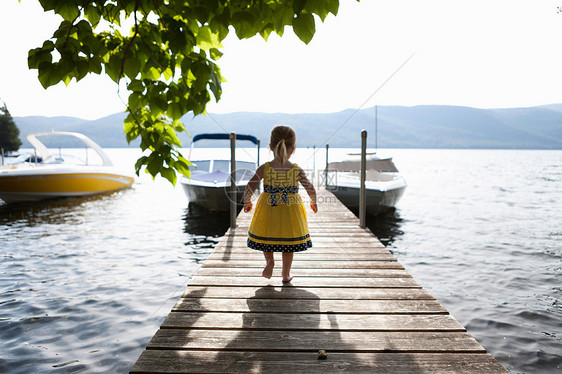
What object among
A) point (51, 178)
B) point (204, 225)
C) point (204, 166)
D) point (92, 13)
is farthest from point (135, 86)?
point (51, 178)

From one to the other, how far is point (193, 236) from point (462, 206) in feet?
44.6

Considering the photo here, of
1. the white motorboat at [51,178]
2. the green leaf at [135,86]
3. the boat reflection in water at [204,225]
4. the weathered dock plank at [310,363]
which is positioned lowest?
the boat reflection in water at [204,225]

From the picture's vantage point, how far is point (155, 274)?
7395mm

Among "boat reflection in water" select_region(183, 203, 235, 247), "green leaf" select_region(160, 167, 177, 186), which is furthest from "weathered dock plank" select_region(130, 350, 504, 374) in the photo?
"boat reflection in water" select_region(183, 203, 235, 247)

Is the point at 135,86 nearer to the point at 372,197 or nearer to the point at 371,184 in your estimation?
the point at 372,197

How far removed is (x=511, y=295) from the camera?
253 inches

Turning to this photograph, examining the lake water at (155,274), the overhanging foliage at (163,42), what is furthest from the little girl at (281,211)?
the lake water at (155,274)

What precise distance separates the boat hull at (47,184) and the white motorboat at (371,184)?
12.0 meters

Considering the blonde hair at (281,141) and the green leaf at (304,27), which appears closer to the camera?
the green leaf at (304,27)

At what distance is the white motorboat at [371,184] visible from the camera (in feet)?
38.7

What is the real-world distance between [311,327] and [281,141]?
185 cm

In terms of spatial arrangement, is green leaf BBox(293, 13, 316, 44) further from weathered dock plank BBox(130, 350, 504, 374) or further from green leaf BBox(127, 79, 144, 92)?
weathered dock plank BBox(130, 350, 504, 374)

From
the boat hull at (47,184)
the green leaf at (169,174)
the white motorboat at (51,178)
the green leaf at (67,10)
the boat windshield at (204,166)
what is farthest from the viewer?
the white motorboat at (51,178)

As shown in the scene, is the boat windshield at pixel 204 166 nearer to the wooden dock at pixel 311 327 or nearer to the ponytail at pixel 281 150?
the wooden dock at pixel 311 327
